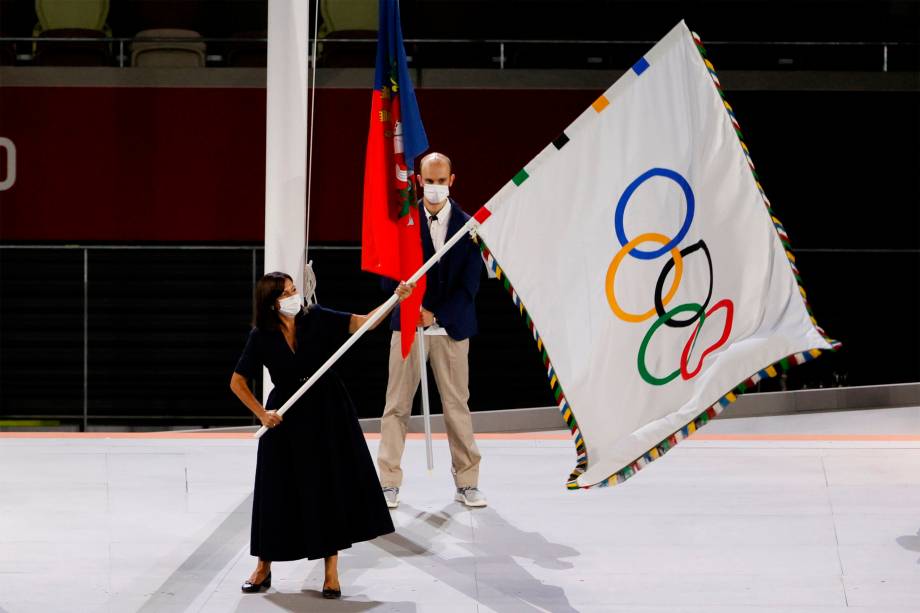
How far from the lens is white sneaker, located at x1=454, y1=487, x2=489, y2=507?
17.1ft

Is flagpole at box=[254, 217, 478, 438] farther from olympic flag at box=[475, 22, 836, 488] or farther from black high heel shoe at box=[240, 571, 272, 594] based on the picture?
black high heel shoe at box=[240, 571, 272, 594]

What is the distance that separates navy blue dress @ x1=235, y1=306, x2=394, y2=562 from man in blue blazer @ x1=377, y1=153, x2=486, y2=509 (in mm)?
994

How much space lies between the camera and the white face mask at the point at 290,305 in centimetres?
415

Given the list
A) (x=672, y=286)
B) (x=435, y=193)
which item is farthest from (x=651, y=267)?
(x=435, y=193)

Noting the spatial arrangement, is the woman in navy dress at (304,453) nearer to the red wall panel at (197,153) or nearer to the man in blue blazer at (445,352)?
the man in blue blazer at (445,352)

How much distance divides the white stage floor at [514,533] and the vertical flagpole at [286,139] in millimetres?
971

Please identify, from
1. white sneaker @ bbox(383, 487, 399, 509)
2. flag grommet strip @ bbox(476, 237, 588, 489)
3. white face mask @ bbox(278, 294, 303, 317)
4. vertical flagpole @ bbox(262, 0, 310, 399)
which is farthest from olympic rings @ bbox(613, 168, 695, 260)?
vertical flagpole @ bbox(262, 0, 310, 399)

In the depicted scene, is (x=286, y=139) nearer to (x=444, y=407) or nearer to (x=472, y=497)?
(x=444, y=407)

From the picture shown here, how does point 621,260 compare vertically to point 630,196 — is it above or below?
below

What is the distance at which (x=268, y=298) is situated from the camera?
4.13 metres

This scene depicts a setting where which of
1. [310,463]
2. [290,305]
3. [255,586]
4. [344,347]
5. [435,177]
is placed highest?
[435,177]

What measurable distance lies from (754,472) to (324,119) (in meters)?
5.90

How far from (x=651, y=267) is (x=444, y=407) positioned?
5.25 feet

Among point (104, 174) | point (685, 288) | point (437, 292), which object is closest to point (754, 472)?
point (437, 292)
